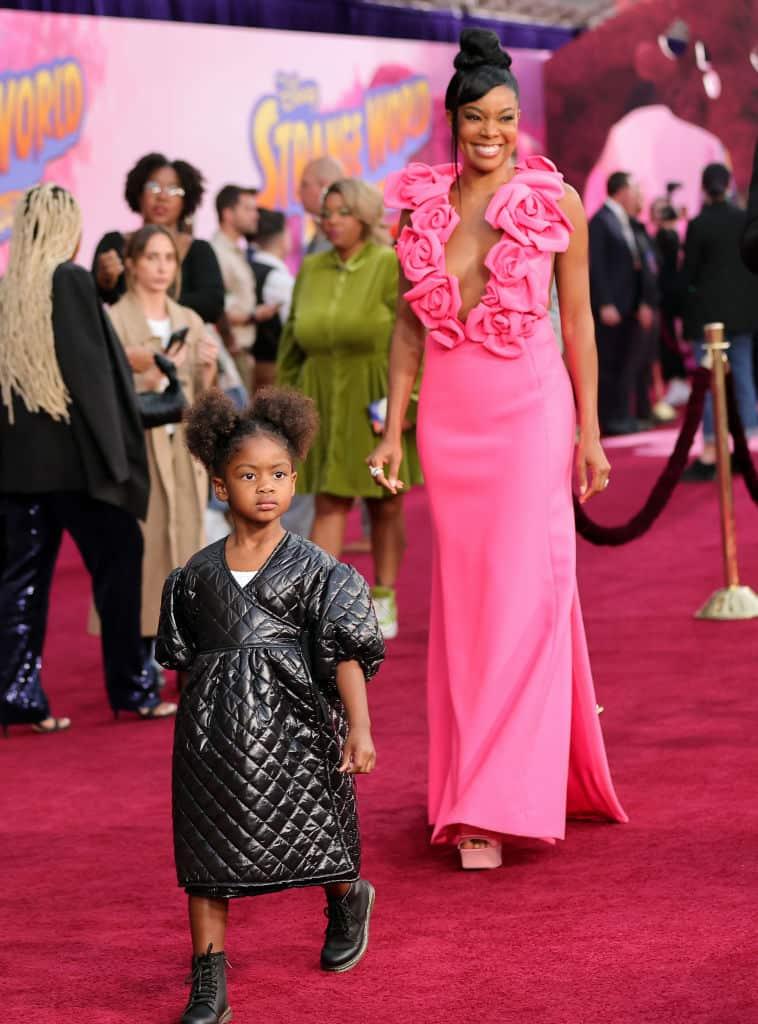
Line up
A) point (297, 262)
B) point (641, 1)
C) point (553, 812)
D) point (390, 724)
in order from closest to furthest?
point (553, 812)
point (390, 724)
point (297, 262)
point (641, 1)

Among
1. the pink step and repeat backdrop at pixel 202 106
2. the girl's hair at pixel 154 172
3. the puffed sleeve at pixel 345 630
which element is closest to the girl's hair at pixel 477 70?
the puffed sleeve at pixel 345 630

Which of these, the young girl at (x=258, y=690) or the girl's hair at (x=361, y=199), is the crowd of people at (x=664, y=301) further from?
the young girl at (x=258, y=690)

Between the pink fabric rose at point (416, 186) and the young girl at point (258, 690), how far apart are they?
110 centimetres

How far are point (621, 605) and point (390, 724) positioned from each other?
219 cm

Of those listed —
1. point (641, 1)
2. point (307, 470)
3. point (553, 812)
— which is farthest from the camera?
point (641, 1)

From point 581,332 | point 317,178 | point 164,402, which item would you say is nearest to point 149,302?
point 164,402

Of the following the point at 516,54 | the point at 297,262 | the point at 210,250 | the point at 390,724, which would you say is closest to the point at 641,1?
the point at 516,54

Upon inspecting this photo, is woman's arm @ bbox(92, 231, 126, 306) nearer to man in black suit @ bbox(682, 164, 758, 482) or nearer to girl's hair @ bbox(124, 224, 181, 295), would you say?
girl's hair @ bbox(124, 224, 181, 295)

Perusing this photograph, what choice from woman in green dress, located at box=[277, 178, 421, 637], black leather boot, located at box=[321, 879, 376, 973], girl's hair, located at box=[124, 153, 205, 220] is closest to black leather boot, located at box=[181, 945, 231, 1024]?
black leather boot, located at box=[321, 879, 376, 973]

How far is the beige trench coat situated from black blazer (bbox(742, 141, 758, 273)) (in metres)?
3.02

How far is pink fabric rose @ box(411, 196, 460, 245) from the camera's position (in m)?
4.20

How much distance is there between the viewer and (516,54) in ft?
57.4

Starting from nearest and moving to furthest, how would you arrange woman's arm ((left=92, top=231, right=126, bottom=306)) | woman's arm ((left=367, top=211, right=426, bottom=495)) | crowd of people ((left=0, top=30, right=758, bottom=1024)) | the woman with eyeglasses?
crowd of people ((left=0, top=30, right=758, bottom=1024)), woman's arm ((left=367, top=211, right=426, bottom=495)), woman's arm ((left=92, top=231, right=126, bottom=306)), the woman with eyeglasses

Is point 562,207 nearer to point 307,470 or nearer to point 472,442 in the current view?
point 472,442
